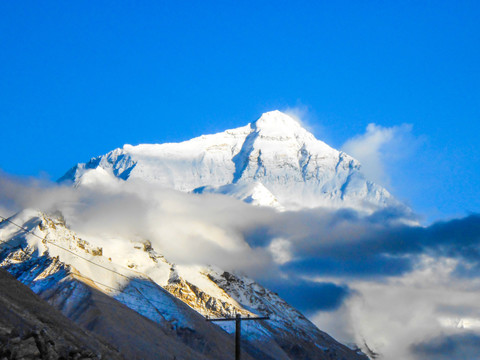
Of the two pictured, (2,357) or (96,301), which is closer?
(2,357)

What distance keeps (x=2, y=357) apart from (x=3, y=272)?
38.9 metres

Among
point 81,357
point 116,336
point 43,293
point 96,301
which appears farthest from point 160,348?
point 81,357

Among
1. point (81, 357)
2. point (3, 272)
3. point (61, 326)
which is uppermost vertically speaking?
point (3, 272)

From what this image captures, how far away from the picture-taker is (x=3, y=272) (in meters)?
90.3

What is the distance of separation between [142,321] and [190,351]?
53.1 ft

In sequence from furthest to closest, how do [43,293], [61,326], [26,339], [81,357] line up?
1. [43,293]
2. [61,326]
3. [81,357]
4. [26,339]

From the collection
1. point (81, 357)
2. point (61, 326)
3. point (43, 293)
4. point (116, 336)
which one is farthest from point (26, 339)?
point (43, 293)

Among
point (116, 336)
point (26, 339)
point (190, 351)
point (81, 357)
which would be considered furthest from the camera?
point (190, 351)

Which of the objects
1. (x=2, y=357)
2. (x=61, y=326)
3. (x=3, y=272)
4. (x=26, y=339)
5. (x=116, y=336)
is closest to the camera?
(x=2, y=357)

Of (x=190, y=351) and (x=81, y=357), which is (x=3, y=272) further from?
(x=190, y=351)

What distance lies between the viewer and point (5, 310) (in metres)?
65.4

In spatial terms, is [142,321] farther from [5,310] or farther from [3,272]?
[5,310]

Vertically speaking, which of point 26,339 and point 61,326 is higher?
point 61,326

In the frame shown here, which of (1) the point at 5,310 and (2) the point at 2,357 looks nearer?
(2) the point at 2,357
